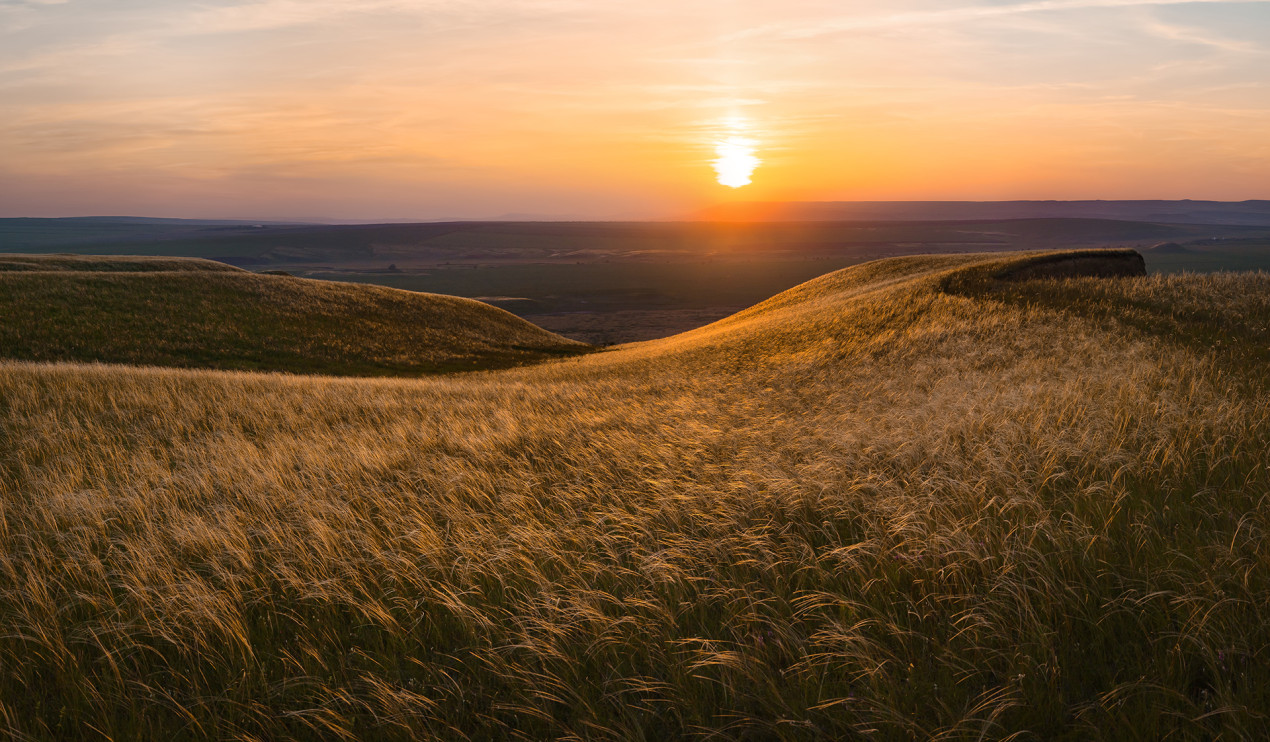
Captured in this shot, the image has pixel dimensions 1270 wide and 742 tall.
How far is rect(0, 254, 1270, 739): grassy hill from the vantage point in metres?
2.81

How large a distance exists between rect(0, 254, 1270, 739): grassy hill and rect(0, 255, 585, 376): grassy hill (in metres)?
31.4

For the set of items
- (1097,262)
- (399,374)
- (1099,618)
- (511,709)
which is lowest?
(399,374)

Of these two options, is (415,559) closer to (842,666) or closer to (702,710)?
(702,710)

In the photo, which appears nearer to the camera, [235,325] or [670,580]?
[670,580]

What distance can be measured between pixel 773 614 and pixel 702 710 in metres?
0.83

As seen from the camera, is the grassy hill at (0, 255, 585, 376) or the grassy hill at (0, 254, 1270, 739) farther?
the grassy hill at (0, 255, 585, 376)

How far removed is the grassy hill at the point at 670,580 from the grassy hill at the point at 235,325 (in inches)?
1237

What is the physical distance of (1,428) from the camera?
29.3ft

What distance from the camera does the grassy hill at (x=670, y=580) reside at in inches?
111

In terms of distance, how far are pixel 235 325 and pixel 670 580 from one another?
44672 millimetres

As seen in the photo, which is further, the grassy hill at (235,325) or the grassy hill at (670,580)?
the grassy hill at (235,325)

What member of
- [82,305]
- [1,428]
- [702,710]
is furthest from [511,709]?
[82,305]

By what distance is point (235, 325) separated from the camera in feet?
131

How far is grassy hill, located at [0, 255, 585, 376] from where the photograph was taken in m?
33.8
